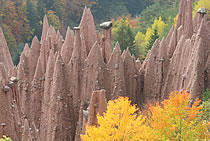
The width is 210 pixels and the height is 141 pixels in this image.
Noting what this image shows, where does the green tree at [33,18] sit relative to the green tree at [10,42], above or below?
above

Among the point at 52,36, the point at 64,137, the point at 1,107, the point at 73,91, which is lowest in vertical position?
the point at 64,137

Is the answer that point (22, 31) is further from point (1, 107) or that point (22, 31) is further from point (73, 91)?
point (1, 107)

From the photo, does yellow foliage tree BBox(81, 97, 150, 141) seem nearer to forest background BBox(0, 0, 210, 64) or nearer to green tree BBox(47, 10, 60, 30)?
forest background BBox(0, 0, 210, 64)

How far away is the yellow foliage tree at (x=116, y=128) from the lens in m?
9.99

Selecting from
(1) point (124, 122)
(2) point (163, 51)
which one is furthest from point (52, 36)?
(1) point (124, 122)

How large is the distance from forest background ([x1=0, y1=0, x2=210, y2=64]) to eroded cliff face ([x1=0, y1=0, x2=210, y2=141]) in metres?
14.9

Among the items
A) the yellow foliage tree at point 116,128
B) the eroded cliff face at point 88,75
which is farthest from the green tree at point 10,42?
the yellow foliage tree at point 116,128

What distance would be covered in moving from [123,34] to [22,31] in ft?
67.0

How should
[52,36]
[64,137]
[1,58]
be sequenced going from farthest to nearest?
[1,58] < [52,36] < [64,137]

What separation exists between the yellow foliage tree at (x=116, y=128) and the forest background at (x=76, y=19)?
2216 cm

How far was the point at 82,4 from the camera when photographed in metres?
59.7

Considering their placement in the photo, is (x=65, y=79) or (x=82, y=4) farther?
(x=82, y=4)

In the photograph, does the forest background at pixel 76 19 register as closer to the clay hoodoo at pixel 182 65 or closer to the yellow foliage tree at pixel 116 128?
the clay hoodoo at pixel 182 65

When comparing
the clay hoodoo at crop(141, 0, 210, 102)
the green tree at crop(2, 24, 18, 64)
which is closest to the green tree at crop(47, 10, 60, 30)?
the green tree at crop(2, 24, 18, 64)
